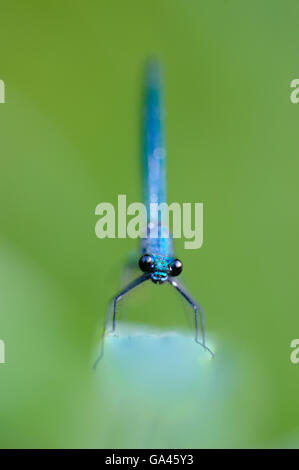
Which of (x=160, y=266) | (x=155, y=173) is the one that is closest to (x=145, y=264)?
(x=160, y=266)

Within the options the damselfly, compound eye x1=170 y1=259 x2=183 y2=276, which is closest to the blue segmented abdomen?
the damselfly

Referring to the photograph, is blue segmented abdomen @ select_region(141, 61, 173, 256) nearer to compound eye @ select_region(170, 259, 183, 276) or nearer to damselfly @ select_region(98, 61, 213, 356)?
damselfly @ select_region(98, 61, 213, 356)

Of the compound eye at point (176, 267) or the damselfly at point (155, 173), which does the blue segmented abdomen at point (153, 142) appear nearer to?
the damselfly at point (155, 173)

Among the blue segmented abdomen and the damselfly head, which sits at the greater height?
the blue segmented abdomen

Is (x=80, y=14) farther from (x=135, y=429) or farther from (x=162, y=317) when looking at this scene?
(x=135, y=429)

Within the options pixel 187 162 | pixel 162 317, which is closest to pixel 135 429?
pixel 162 317

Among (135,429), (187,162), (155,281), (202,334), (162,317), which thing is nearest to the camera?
(135,429)

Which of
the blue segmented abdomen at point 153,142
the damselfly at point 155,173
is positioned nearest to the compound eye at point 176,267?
the damselfly at point 155,173
